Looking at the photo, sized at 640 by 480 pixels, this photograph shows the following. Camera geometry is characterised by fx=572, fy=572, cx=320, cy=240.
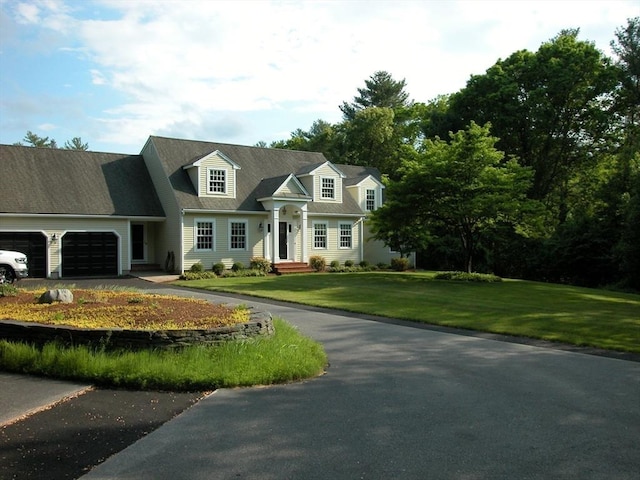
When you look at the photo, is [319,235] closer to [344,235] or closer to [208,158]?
[344,235]

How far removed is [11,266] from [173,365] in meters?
16.8

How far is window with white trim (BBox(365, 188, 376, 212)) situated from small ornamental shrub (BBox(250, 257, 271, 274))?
380 inches

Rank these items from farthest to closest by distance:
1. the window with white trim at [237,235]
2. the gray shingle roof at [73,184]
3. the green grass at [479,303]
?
the window with white trim at [237,235] < the gray shingle roof at [73,184] < the green grass at [479,303]

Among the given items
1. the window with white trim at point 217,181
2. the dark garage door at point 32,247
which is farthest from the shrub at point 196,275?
the dark garage door at point 32,247

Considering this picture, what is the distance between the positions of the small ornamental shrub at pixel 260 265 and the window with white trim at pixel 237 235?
1154 mm

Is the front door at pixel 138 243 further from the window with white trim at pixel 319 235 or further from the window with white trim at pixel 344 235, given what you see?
the window with white trim at pixel 344 235

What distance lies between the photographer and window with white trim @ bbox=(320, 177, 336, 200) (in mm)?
34594

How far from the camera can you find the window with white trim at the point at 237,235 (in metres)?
30.6

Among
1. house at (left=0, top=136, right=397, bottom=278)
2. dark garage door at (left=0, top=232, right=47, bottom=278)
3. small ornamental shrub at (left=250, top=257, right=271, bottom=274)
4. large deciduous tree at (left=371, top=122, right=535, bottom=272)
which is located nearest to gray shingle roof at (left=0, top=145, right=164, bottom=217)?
house at (left=0, top=136, right=397, bottom=278)

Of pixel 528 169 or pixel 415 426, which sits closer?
pixel 415 426

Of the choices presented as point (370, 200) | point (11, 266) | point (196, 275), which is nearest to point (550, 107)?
point (370, 200)

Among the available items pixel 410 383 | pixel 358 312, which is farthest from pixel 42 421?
pixel 358 312

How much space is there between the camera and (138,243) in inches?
1222

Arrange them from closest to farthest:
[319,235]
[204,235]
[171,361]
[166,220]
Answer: [171,361] → [204,235] → [166,220] → [319,235]
